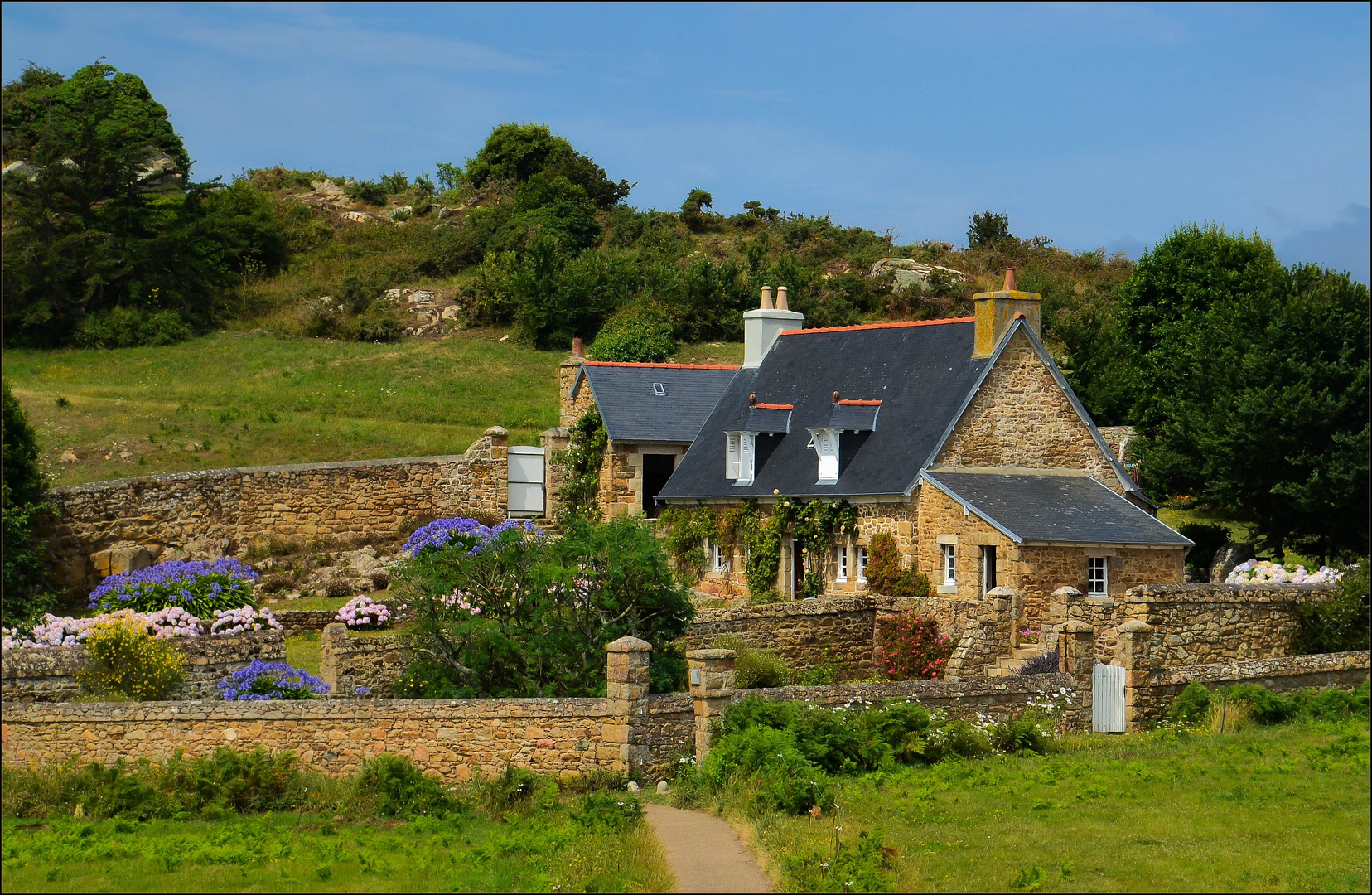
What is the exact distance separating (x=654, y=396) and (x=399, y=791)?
18064 millimetres

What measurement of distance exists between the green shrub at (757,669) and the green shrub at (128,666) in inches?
284

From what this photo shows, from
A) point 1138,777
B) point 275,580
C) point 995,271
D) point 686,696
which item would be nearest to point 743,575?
point 275,580

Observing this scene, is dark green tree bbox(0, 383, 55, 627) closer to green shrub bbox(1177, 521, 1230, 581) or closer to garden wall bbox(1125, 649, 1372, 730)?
garden wall bbox(1125, 649, 1372, 730)

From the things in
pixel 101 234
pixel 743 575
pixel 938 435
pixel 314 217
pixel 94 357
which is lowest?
pixel 743 575

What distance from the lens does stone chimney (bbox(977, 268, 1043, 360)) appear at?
24.5 m

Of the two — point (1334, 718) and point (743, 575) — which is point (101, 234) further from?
point (1334, 718)

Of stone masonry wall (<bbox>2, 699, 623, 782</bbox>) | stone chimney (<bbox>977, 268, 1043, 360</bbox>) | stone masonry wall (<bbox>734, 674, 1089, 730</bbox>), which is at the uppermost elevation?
stone chimney (<bbox>977, 268, 1043, 360</bbox>)

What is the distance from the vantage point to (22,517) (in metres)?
22.2

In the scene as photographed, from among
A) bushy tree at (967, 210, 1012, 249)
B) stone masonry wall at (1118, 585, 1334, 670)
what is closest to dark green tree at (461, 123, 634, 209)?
bushy tree at (967, 210, 1012, 249)

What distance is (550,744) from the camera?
14.6 meters

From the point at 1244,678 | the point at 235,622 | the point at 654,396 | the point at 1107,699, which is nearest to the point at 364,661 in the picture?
the point at 235,622

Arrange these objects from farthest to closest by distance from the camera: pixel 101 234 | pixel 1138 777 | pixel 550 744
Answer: pixel 101 234, pixel 550 744, pixel 1138 777

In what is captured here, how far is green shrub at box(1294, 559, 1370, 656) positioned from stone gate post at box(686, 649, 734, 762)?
8277 millimetres

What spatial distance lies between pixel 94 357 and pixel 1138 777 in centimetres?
3535
